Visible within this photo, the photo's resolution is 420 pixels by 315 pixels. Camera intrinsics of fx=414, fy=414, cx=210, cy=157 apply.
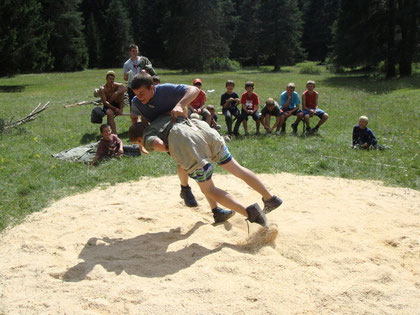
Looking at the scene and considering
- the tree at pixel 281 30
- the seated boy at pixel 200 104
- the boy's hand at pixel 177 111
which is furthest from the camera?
the tree at pixel 281 30

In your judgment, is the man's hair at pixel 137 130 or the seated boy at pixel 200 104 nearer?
the man's hair at pixel 137 130

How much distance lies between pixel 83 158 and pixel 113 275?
4867mm

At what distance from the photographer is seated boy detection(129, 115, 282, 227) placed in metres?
4.16

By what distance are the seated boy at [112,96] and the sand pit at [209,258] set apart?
454cm

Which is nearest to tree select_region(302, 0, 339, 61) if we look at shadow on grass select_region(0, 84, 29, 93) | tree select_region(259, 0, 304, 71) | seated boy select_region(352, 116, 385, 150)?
tree select_region(259, 0, 304, 71)

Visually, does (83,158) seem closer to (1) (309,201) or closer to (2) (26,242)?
(2) (26,242)

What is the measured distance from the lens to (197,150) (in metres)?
4.21

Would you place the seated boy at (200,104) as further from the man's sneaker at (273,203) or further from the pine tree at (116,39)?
the pine tree at (116,39)

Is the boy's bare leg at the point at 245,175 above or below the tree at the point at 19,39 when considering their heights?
below

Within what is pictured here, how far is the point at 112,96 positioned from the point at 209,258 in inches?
286

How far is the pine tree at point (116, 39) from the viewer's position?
51938 mm

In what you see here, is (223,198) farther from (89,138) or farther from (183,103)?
(89,138)

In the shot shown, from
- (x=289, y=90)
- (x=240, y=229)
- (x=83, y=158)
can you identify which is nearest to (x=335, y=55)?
(x=289, y=90)

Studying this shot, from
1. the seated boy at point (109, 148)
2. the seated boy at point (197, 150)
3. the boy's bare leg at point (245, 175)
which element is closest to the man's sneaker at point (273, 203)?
the seated boy at point (197, 150)
